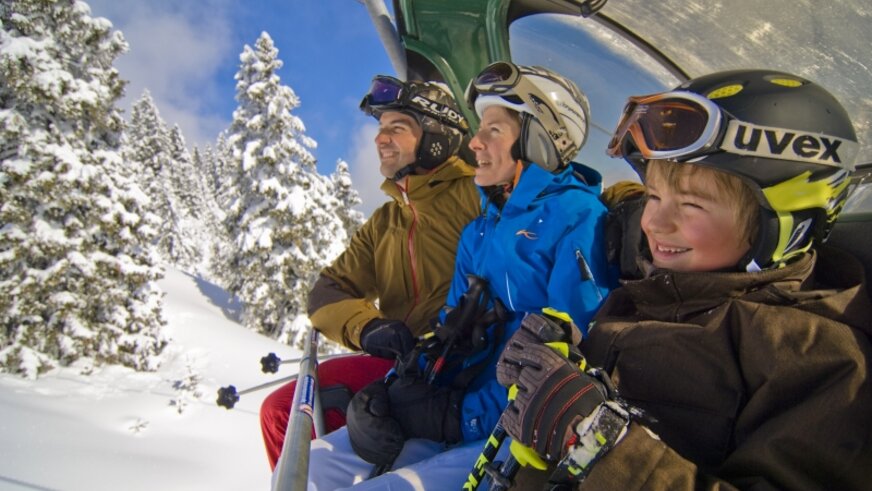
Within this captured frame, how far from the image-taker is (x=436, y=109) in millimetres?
3607

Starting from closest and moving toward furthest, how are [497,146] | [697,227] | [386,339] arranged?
[697,227] → [497,146] → [386,339]

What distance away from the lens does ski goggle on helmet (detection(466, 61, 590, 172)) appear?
99.3 inches

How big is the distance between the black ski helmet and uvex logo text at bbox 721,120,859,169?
231 cm

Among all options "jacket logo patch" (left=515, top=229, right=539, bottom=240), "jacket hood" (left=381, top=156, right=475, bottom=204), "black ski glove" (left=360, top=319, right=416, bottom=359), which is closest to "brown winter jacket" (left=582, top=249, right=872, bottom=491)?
"jacket logo patch" (left=515, top=229, right=539, bottom=240)

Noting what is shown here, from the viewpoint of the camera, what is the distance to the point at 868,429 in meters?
1.08

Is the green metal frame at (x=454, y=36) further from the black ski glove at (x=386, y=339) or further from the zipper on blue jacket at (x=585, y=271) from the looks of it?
the zipper on blue jacket at (x=585, y=271)

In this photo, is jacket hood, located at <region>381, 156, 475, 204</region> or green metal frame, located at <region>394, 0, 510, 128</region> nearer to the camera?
jacket hood, located at <region>381, 156, 475, 204</region>

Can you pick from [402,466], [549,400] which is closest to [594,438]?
[549,400]

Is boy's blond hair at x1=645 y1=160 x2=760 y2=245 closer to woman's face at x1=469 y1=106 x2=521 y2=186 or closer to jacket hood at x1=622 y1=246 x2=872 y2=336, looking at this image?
jacket hood at x1=622 y1=246 x2=872 y2=336

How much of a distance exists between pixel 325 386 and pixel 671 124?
2.65 m

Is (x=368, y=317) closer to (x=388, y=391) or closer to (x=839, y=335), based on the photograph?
(x=388, y=391)

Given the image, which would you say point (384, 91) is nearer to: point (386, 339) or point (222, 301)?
point (386, 339)

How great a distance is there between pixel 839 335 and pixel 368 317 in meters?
2.50

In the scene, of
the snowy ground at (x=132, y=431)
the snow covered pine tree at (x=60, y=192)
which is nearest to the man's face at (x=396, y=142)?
the snowy ground at (x=132, y=431)
